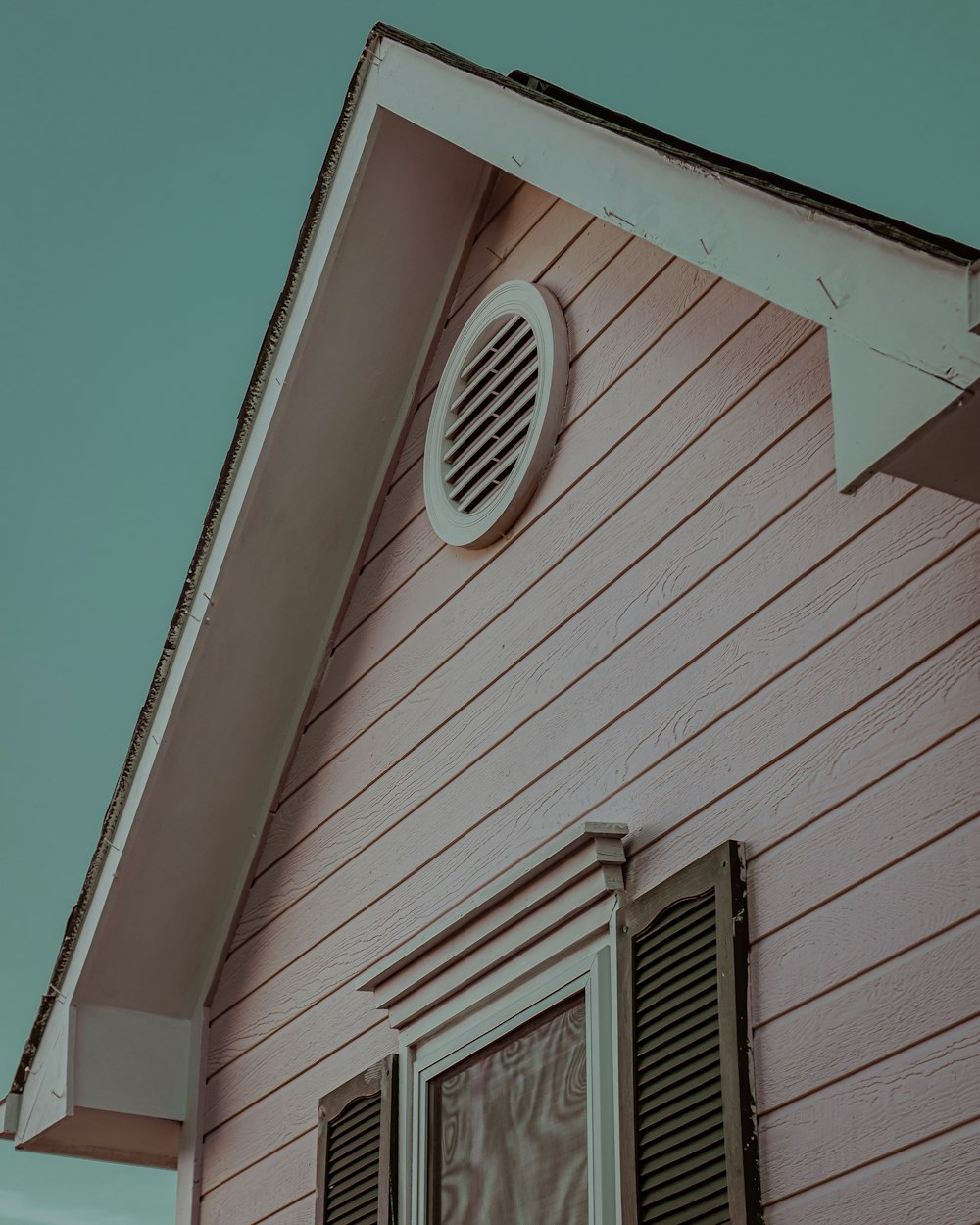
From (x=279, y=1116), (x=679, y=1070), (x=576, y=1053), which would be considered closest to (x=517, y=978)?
(x=576, y=1053)

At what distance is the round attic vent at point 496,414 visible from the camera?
17.1 ft

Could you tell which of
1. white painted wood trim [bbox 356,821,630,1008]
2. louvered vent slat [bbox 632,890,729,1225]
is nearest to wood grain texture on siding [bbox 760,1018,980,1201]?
louvered vent slat [bbox 632,890,729,1225]

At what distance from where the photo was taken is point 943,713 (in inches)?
137

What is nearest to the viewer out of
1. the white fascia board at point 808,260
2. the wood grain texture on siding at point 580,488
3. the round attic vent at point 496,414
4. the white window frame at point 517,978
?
the white fascia board at point 808,260

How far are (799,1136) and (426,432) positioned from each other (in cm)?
313

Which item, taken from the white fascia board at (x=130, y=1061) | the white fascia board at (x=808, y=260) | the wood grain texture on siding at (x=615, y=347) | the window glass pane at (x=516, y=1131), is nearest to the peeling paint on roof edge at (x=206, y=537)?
the white fascia board at (x=130, y=1061)

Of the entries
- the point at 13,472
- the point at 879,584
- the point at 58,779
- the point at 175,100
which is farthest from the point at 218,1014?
the point at 175,100

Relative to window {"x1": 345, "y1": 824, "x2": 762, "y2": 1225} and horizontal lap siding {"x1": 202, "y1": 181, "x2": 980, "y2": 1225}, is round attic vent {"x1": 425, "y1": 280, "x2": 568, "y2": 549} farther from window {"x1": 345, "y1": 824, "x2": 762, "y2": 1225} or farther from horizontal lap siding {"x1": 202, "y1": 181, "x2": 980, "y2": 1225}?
window {"x1": 345, "y1": 824, "x2": 762, "y2": 1225}

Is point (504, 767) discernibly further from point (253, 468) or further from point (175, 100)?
point (175, 100)

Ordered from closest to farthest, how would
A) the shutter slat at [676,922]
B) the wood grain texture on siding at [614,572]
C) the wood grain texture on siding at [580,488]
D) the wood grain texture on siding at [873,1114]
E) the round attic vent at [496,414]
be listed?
the wood grain texture on siding at [873,1114], the shutter slat at [676,922], the wood grain texture on siding at [614,572], the wood grain texture on siding at [580,488], the round attic vent at [496,414]

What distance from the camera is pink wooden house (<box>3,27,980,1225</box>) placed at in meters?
3.42

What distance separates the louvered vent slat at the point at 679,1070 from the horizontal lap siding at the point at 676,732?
14 centimetres

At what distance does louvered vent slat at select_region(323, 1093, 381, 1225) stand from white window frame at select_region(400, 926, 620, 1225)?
16 cm

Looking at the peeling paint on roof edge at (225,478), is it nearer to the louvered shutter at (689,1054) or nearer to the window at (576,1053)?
the window at (576,1053)
